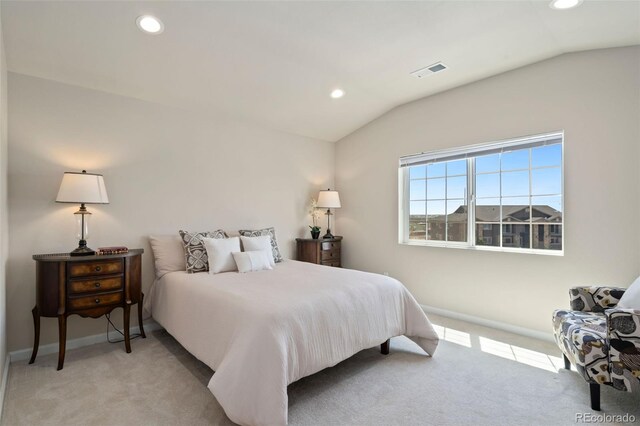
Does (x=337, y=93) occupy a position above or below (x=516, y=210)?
above

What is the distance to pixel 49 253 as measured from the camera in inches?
108

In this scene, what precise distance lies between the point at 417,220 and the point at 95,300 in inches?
144

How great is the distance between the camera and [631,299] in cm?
210

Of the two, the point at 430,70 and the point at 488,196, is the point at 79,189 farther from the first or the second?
the point at 488,196

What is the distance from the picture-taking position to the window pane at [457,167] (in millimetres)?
3783

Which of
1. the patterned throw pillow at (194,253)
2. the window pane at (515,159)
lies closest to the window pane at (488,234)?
the window pane at (515,159)

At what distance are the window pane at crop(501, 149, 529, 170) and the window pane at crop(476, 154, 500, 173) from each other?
62 millimetres

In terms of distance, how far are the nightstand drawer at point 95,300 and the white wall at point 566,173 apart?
3.18 metres

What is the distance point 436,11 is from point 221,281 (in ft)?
9.00

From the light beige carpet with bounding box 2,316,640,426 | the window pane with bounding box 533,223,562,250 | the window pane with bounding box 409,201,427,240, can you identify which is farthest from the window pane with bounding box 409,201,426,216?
the light beige carpet with bounding box 2,316,640,426

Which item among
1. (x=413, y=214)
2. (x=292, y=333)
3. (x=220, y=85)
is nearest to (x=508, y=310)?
(x=413, y=214)

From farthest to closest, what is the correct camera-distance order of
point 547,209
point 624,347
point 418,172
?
point 418,172 → point 547,209 → point 624,347

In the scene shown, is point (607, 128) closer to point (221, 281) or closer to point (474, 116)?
point (474, 116)

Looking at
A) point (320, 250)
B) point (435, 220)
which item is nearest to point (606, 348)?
point (435, 220)
